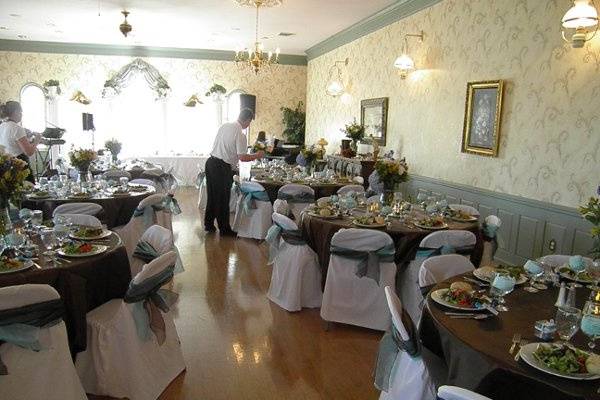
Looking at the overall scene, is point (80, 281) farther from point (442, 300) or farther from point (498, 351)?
point (498, 351)

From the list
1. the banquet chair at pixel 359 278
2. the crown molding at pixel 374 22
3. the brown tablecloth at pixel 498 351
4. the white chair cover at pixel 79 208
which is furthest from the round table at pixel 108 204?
the crown molding at pixel 374 22

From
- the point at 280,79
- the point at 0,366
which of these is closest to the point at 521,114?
the point at 0,366

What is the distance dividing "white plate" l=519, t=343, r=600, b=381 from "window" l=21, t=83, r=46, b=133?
13227mm

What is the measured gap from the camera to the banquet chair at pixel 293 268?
13.3 feet

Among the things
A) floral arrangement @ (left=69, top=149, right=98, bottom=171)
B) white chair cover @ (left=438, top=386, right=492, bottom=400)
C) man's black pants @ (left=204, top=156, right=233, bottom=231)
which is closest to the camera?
white chair cover @ (left=438, top=386, right=492, bottom=400)

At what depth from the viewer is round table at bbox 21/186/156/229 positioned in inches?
185

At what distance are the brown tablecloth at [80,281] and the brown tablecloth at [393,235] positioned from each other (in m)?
1.63

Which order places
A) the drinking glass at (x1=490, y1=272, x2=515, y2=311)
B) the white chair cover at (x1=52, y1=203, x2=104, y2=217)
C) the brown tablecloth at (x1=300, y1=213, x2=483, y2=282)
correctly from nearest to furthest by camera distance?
the drinking glass at (x1=490, y1=272, x2=515, y2=311) → the brown tablecloth at (x1=300, y1=213, x2=483, y2=282) → the white chair cover at (x1=52, y1=203, x2=104, y2=217)

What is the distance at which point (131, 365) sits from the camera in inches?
107

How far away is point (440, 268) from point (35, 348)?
221 cm

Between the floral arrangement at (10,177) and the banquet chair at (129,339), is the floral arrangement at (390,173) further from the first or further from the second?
the floral arrangement at (10,177)

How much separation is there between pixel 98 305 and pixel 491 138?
15.0ft

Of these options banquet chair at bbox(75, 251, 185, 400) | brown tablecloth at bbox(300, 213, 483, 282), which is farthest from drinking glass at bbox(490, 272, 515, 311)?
banquet chair at bbox(75, 251, 185, 400)

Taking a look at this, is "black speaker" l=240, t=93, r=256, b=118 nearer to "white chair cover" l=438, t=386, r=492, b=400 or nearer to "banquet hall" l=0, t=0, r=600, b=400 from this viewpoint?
"banquet hall" l=0, t=0, r=600, b=400
